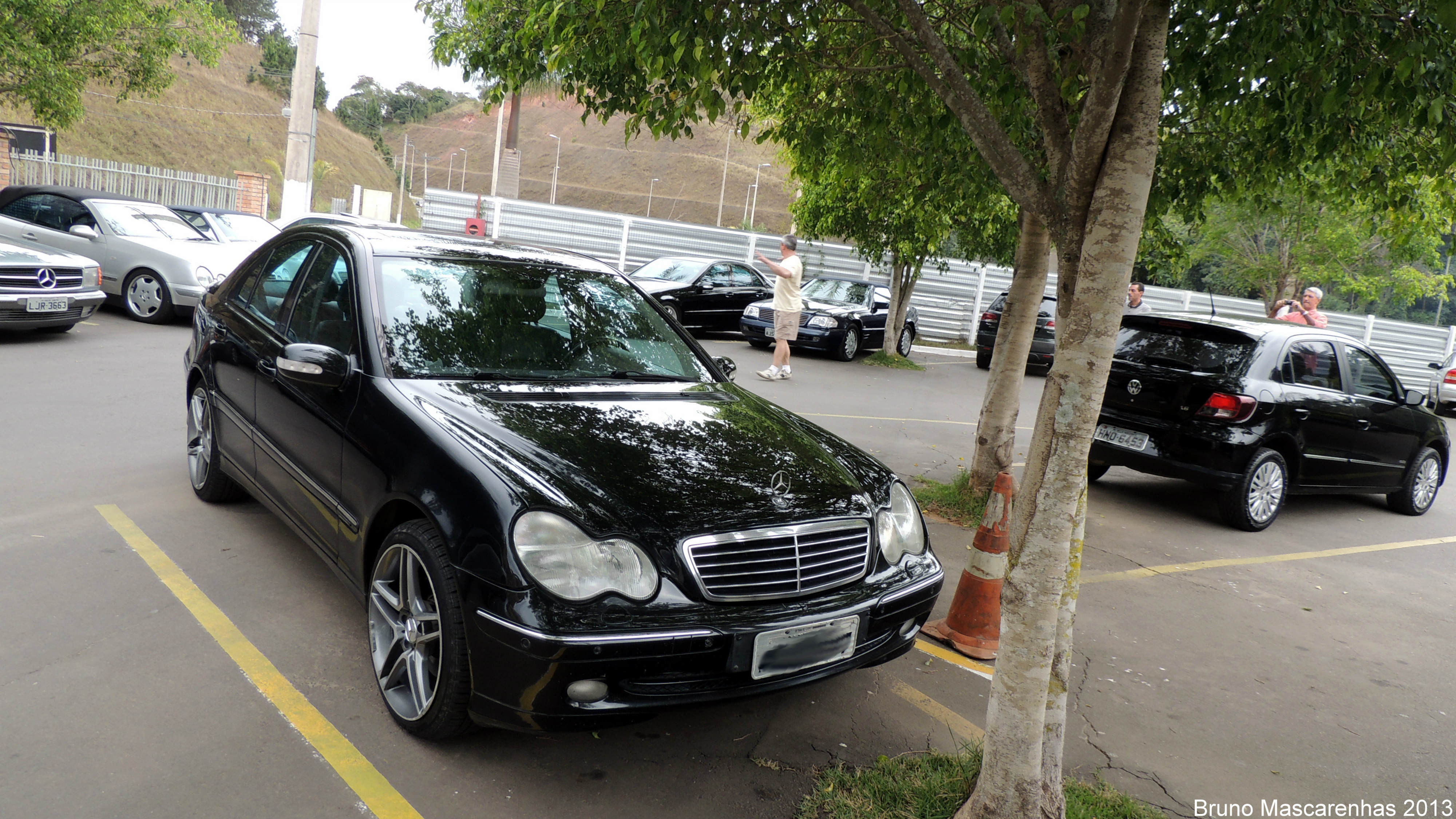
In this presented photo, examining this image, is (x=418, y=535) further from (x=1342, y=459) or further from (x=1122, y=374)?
(x=1342, y=459)

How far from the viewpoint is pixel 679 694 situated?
283 cm

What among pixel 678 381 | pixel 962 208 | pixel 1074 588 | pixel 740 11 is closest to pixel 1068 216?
pixel 1074 588

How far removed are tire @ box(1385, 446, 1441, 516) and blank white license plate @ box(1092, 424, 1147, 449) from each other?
323 centimetres

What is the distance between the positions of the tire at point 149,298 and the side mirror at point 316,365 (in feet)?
32.3

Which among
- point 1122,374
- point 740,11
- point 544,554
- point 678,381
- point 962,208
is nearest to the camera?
point 544,554

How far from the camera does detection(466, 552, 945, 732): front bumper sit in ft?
8.88

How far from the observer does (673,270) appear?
1744 cm

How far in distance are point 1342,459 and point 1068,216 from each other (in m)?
6.28

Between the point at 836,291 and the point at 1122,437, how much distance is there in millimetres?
10493

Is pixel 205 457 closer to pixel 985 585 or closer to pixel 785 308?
pixel 985 585

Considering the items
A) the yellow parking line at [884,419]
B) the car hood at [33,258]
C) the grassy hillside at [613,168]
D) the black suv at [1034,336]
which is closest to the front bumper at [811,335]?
the black suv at [1034,336]

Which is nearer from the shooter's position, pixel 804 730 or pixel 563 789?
pixel 563 789

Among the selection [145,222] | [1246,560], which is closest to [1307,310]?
[1246,560]

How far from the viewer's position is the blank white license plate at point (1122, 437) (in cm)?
744
